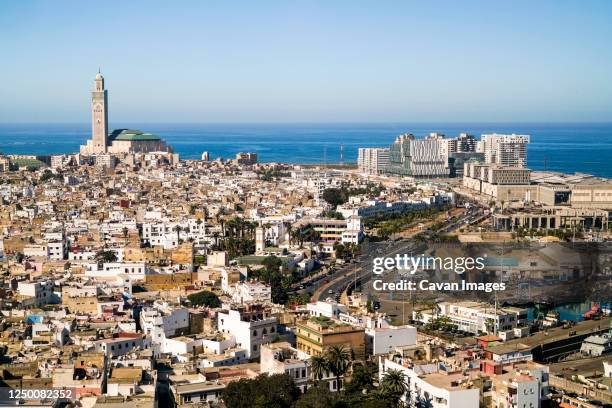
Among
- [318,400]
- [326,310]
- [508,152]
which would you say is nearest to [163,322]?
[326,310]

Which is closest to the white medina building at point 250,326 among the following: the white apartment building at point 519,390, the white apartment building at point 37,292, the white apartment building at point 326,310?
the white apartment building at point 326,310

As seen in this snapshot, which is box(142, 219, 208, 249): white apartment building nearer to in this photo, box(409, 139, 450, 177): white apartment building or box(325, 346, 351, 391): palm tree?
box(325, 346, 351, 391): palm tree

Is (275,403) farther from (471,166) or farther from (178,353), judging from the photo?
(471,166)

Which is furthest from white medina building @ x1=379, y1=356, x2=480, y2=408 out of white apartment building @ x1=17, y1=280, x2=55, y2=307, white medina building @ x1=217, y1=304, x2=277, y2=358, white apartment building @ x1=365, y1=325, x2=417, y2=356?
white apartment building @ x1=17, y1=280, x2=55, y2=307

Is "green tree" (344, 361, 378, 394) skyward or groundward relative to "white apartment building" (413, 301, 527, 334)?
skyward

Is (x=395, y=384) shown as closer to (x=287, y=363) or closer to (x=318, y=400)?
(x=318, y=400)

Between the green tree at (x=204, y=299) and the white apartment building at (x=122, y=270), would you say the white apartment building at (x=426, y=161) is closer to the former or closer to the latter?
the white apartment building at (x=122, y=270)
